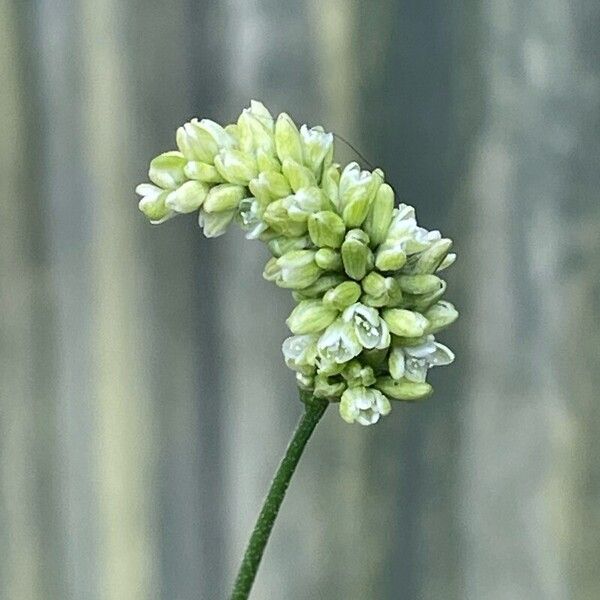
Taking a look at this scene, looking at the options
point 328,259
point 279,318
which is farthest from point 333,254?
point 279,318

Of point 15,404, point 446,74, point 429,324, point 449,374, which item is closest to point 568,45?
point 446,74

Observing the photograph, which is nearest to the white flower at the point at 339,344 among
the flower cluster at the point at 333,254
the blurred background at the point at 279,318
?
the flower cluster at the point at 333,254

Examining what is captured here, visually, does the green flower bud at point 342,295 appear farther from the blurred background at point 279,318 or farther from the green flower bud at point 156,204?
Answer: the blurred background at point 279,318

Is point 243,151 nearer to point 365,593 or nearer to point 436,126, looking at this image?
point 436,126

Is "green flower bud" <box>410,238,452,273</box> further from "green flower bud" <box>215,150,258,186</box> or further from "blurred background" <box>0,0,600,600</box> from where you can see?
"blurred background" <box>0,0,600,600</box>

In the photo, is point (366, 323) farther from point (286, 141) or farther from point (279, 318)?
point (279, 318)

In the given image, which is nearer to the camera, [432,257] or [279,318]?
[432,257]
